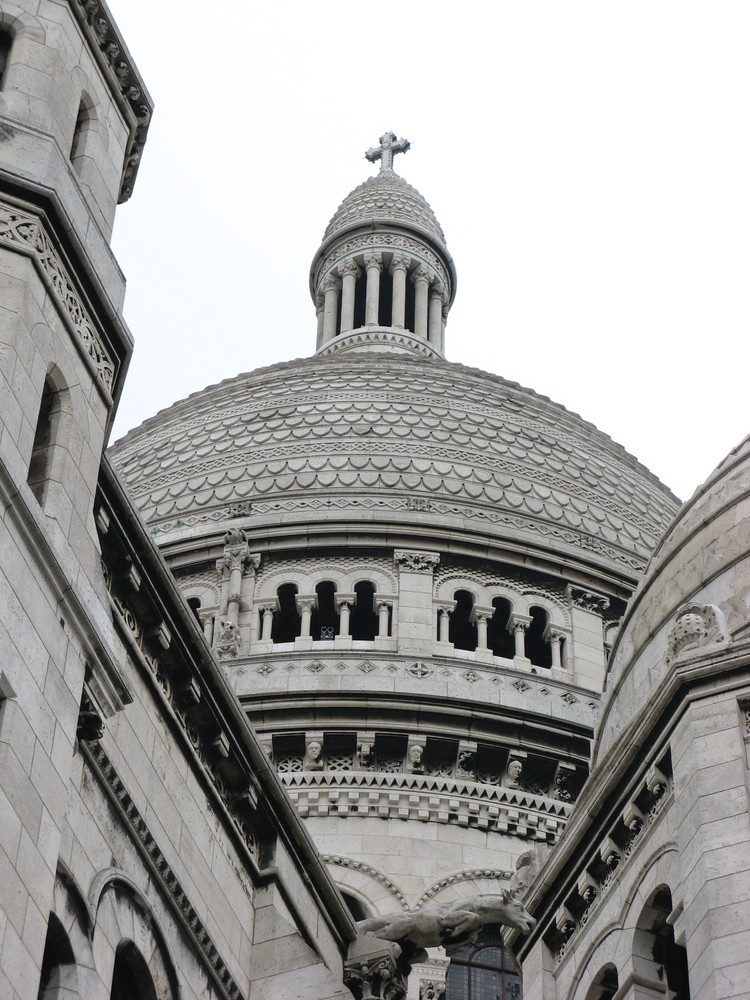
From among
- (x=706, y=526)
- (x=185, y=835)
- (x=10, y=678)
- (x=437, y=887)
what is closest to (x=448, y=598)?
(x=437, y=887)

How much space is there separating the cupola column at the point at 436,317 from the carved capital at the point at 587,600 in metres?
16.0

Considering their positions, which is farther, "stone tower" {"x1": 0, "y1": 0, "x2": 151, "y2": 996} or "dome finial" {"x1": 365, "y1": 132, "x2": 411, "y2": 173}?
"dome finial" {"x1": 365, "y1": 132, "x2": 411, "y2": 173}

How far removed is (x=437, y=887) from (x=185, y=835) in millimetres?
19140

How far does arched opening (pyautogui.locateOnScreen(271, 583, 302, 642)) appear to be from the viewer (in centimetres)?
4609

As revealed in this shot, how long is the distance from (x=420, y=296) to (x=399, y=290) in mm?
577

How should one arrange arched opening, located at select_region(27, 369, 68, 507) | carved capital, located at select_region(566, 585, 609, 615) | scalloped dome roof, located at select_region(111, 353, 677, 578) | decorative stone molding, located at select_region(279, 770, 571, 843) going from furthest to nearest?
scalloped dome roof, located at select_region(111, 353, 677, 578) → carved capital, located at select_region(566, 585, 609, 615) → decorative stone molding, located at select_region(279, 770, 571, 843) → arched opening, located at select_region(27, 369, 68, 507)

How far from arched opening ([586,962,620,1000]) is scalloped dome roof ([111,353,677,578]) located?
23.3 metres

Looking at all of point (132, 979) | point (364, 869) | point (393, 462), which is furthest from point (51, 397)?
point (393, 462)

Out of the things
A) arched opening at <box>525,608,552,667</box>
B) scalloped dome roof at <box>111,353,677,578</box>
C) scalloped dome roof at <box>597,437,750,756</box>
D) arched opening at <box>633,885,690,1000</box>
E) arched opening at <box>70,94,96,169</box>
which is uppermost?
scalloped dome roof at <box>111,353,677,578</box>

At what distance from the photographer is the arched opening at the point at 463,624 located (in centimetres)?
4616

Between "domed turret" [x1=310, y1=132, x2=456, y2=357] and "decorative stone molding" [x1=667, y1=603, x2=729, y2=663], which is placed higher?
"domed turret" [x1=310, y1=132, x2=456, y2=357]

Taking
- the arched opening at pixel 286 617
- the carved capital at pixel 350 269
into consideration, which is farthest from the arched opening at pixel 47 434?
the carved capital at pixel 350 269

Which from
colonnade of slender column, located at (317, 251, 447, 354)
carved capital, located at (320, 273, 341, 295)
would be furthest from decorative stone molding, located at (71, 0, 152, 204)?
carved capital, located at (320, 273, 341, 295)

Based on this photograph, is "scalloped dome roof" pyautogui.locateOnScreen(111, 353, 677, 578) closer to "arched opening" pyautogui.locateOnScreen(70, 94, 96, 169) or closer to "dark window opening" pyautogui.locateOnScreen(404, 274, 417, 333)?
"dark window opening" pyautogui.locateOnScreen(404, 274, 417, 333)
